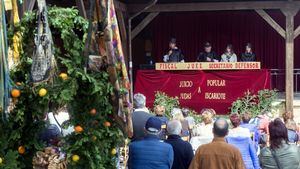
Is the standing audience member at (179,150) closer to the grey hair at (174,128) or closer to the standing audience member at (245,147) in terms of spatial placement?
the grey hair at (174,128)

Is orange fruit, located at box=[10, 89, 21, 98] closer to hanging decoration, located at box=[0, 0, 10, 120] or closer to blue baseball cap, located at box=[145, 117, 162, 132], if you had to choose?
hanging decoration, located at box=[0, 0, 10, 120]

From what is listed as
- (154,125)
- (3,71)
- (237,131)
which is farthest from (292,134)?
(3,71)

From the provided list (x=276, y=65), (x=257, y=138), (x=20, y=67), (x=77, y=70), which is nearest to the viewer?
Answer: (x=77, y=70)

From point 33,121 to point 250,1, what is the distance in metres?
12.2

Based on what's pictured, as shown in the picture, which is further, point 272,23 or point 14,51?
point 272,23

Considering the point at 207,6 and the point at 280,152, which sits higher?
the point at 207,6

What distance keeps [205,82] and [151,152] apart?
383 inches

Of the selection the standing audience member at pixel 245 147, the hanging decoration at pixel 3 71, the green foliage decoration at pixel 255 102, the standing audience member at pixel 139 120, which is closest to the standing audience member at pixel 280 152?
the standing audience member at pixel 245 147

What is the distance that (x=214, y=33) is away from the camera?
Result: 66.3 ft

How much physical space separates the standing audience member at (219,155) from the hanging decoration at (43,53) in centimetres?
164

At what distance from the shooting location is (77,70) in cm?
425

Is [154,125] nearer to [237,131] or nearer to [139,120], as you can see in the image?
[139,120]

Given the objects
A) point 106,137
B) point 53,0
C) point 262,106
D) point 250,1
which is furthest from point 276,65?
point 106,137

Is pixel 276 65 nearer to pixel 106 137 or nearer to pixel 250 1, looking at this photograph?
pixel 250 1
